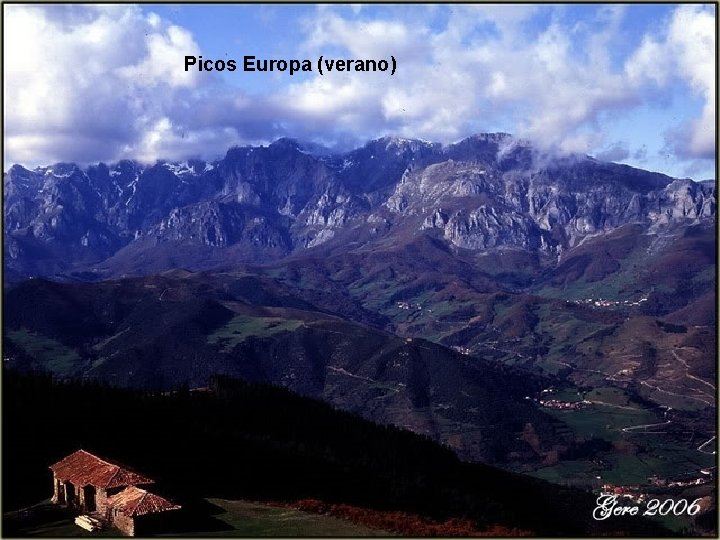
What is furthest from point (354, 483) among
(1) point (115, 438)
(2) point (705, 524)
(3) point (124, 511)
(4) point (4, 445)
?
(2) point (705, 524)

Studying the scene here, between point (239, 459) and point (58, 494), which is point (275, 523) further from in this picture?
point (239, 459)

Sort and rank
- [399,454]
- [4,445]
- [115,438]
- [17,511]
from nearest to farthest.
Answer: [17,511] < [4,445] < [115,438] < [399,454]

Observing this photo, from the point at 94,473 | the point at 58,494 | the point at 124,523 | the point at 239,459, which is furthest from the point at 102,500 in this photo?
the point at 239,459

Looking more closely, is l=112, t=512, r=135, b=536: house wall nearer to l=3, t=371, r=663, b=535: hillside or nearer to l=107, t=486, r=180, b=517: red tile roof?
l=107, t=486, r=180, b=517: red tile roof

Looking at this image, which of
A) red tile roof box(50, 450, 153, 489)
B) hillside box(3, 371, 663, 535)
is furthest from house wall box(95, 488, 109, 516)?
hillside box(3, 371, 663, 535)

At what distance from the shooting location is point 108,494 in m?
75.6

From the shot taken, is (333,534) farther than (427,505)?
No

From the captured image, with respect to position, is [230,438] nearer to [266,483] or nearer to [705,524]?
[266,483]

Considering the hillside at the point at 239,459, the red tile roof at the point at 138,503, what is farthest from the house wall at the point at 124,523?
the hillside at the point at 239,459

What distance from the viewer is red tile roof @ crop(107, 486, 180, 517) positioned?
233ft

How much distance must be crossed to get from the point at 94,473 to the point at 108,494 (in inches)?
173

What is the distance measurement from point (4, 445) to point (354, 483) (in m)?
49.6

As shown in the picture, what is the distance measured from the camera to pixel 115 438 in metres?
116

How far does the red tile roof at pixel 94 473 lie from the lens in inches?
3024
